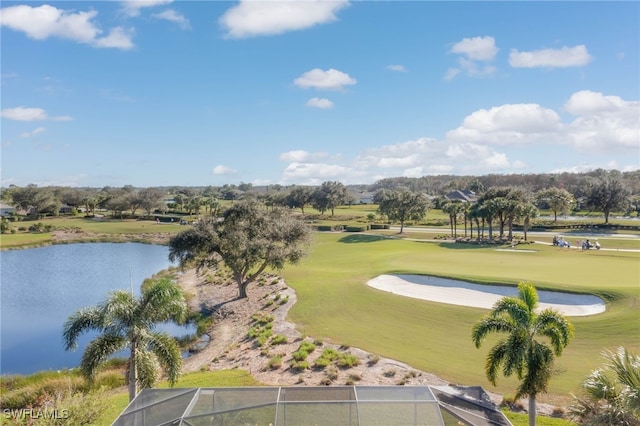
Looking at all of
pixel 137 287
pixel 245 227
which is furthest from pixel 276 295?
pixel 137 287

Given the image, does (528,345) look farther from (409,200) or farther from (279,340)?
(409,200)

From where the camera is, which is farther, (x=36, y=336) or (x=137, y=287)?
(x=137, y=287)

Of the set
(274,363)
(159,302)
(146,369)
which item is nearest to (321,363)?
(274,363)

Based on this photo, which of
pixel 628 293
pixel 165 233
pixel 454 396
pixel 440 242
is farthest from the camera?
pixel 165 233

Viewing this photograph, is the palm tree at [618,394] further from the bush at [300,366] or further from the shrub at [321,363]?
the bush at [300,366]

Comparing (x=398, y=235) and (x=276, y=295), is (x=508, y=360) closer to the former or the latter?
(x=276, y=295)
